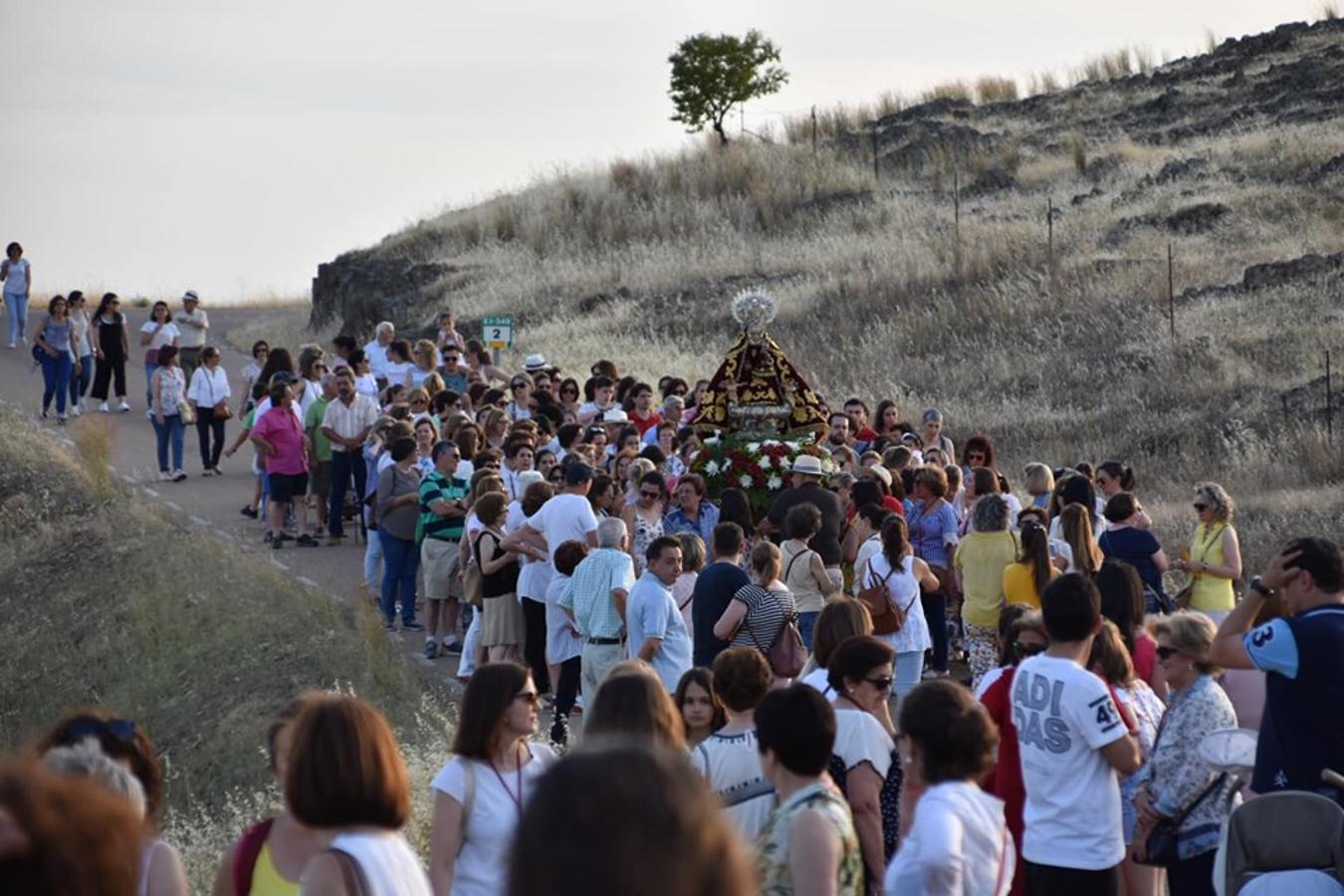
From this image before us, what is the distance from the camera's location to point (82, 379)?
3022cm

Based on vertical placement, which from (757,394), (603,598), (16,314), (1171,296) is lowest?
(603,598)

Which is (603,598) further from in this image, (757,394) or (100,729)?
(100,729)

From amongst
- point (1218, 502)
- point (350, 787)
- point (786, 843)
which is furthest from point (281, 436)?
point (350, 787)

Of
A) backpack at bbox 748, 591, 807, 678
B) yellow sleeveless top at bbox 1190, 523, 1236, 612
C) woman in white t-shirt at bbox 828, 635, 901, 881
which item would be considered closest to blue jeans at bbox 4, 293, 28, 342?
yellow sleeveless top at bbox 1190, 523, 1236, 612

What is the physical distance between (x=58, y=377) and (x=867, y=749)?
23.3 m

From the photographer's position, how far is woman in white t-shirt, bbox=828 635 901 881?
7441 millimetres

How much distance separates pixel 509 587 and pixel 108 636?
23.9 feet

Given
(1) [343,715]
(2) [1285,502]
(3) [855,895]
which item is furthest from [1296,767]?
(2) [1285,502]

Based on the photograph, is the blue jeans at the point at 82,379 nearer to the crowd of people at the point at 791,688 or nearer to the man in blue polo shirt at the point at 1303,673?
the crowd of people at the point at 791,688

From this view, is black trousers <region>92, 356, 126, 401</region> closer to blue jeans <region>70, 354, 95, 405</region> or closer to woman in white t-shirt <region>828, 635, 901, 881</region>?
blue jeans <region>70, 354, 95, 405</region>

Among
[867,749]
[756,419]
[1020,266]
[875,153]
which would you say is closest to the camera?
[867,749]

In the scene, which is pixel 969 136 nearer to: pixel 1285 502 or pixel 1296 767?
pixel 1285 502

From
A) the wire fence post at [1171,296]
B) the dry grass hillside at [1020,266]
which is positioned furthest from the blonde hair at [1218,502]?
the wire fence post at [1171,296]

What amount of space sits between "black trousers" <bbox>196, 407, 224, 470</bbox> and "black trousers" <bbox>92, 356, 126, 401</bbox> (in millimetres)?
4483
